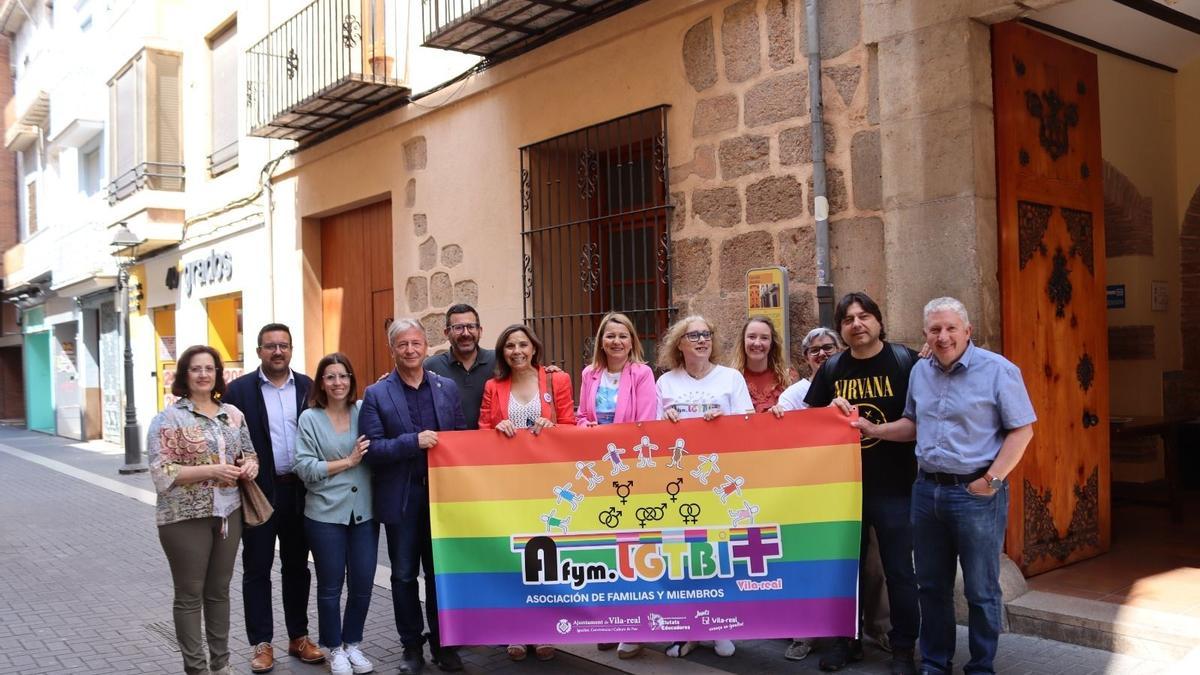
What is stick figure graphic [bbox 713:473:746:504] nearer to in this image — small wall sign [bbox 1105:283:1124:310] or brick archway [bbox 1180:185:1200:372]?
small wall sign [bbox 1105:283:1124:310]

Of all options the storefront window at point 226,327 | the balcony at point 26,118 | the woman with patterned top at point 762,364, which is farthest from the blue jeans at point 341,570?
the balcony at point 26,118

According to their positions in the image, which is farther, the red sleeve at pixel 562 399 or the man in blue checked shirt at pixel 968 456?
the red sleeve at pixel 562 399

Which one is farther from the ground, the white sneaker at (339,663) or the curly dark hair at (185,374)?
the curly dark hair at (185,374)

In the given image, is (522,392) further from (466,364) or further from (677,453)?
(677,453)

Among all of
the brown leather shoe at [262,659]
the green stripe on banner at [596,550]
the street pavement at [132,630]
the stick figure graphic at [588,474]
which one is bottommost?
the street pavement at [132,630]

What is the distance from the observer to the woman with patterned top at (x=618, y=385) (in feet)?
16.6

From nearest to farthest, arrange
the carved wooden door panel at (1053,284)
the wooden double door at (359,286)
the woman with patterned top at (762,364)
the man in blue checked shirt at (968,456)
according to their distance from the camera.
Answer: the man in blue checked shirt at (968,456)
the woman with patterned top at (762,364)
the carved wooden door panel at (1053,284)
the wooden double door at (359,286)

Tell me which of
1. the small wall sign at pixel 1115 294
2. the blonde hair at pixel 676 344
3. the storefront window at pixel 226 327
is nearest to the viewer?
the blonde hair at pixel 676 344

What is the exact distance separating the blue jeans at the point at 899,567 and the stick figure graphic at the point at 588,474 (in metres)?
1.37

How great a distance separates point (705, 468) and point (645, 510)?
364mm

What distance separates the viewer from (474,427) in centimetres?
539

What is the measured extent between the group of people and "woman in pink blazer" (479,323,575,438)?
1 centimetres

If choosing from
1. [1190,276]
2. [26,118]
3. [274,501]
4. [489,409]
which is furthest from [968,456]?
[26,118]

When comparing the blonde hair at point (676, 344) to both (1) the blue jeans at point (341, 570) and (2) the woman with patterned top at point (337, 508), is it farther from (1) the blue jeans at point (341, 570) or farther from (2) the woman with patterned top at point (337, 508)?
(1) the blue jeans at point (341, 570)
